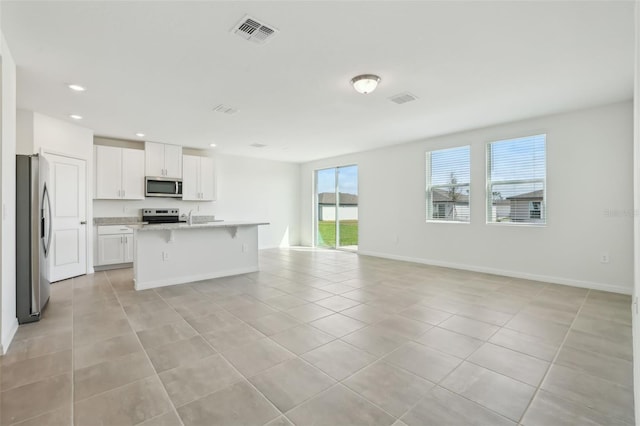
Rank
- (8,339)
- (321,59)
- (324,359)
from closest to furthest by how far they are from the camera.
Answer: (324,359) < (8,339) < (321,59)

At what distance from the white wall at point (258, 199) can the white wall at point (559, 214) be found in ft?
12.3

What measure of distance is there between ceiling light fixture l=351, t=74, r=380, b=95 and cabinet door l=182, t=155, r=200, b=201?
15.9 ft

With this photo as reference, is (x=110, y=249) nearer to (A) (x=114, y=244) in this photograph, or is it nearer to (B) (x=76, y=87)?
(A) (x=114, y=244)

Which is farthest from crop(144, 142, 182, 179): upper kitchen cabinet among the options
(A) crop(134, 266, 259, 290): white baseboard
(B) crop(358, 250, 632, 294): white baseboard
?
(B) crop(358, 250, 632, 294): white baseboard

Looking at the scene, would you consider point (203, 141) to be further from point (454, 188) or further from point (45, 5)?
point (454, 188)

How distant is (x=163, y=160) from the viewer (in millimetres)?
6336

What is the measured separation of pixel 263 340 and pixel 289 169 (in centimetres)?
700

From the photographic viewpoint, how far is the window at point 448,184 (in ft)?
18.3

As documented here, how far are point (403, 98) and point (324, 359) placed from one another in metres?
3.23

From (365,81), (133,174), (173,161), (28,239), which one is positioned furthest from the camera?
(173,161)

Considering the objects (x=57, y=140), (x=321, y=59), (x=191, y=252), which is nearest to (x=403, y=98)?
(x=321, y=59)

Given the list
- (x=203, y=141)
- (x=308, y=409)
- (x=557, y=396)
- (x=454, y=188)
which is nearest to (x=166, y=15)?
(x=308, y=409)

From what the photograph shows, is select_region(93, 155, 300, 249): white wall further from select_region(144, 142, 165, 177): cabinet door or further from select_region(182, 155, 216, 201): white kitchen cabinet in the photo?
select_region(144, 142, 165, 177): cabinet door

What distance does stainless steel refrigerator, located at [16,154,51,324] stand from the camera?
295 cm
